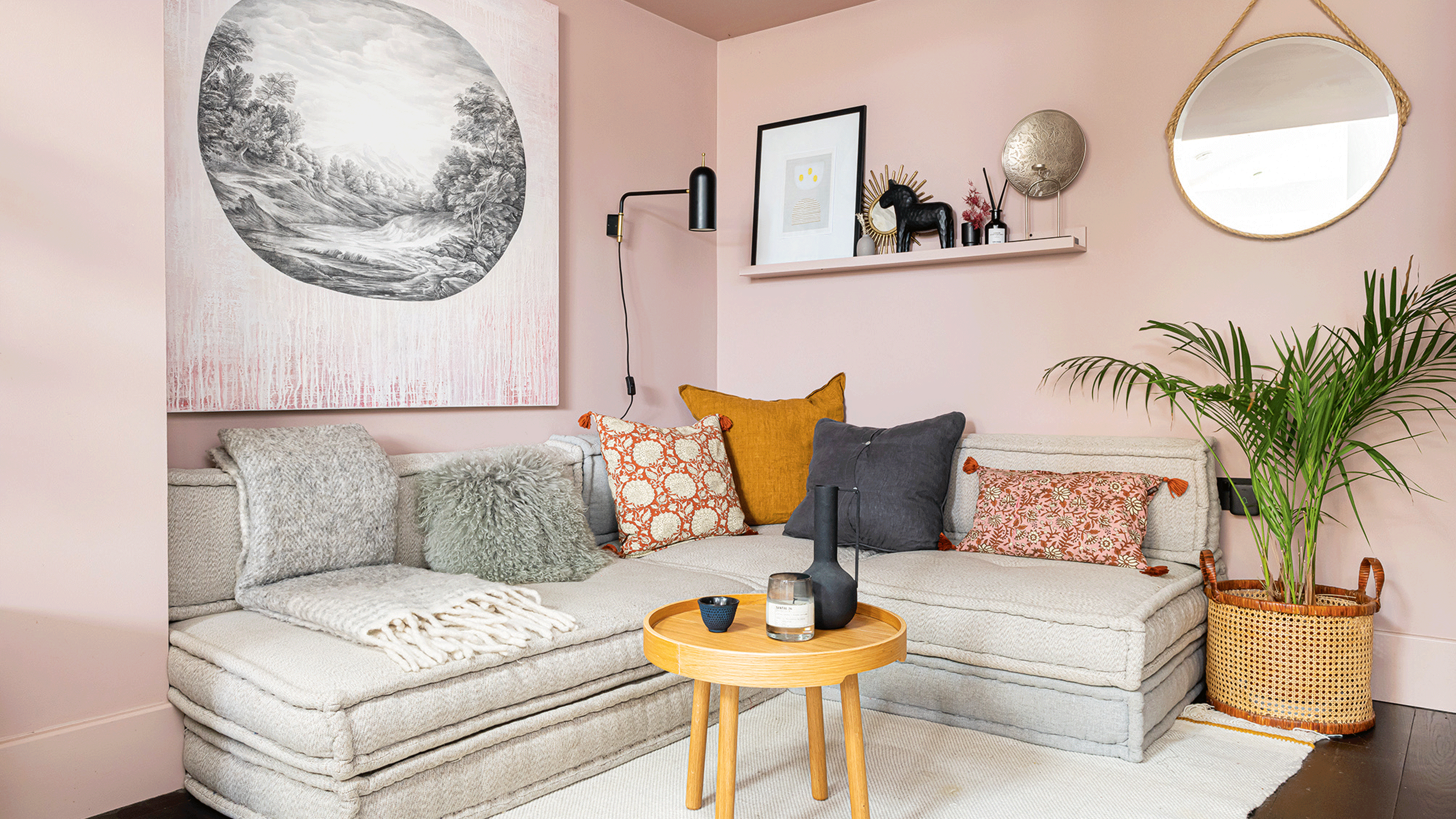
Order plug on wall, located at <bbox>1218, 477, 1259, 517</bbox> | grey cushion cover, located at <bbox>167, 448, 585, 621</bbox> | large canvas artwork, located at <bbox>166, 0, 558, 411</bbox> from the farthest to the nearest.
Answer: plug on wall, located at <bbox>1218, 477, 1259, 517</bbox>
large canvas artwork, located at <bbox>166, 0, 558, 411</bbox>
grey cushion cover, located at <bbox>167, 448, 585, 621</bbox>

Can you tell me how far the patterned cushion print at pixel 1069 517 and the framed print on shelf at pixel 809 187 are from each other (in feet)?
4.18

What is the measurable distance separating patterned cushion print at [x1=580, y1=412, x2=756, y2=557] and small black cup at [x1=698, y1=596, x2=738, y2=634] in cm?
120

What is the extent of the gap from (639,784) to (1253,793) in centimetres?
139

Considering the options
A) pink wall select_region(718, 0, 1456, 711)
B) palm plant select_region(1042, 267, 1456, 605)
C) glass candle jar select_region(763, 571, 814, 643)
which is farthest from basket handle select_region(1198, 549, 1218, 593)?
glass candle jar select_region(763, 571, 814, 643)

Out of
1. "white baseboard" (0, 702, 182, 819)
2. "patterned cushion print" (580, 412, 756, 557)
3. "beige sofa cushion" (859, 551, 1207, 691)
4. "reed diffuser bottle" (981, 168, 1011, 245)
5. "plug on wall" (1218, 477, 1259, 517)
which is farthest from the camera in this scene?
"reed diffuser bottle" (981, 168, 1011, 245)

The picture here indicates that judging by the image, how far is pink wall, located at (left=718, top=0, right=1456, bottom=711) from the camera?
2.74 m

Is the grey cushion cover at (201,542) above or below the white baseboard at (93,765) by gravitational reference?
above

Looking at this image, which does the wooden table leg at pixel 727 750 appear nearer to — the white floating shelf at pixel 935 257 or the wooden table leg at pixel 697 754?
the wooden table leg at pixel 697 754

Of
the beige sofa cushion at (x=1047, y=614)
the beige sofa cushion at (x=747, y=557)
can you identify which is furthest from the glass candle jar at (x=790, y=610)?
the beige sofa cushion at (x=747, y=557)

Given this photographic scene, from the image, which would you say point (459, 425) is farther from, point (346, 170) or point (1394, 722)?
point (1394, 722)

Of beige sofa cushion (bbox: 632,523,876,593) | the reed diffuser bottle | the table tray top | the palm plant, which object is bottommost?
beige sofa cushion (bbox: 632,523,876,593)

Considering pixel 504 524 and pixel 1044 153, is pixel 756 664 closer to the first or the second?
pixel 504 524

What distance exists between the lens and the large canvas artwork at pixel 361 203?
95.7 inches

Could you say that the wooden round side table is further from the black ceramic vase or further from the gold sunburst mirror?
the gold sunburst mirror
